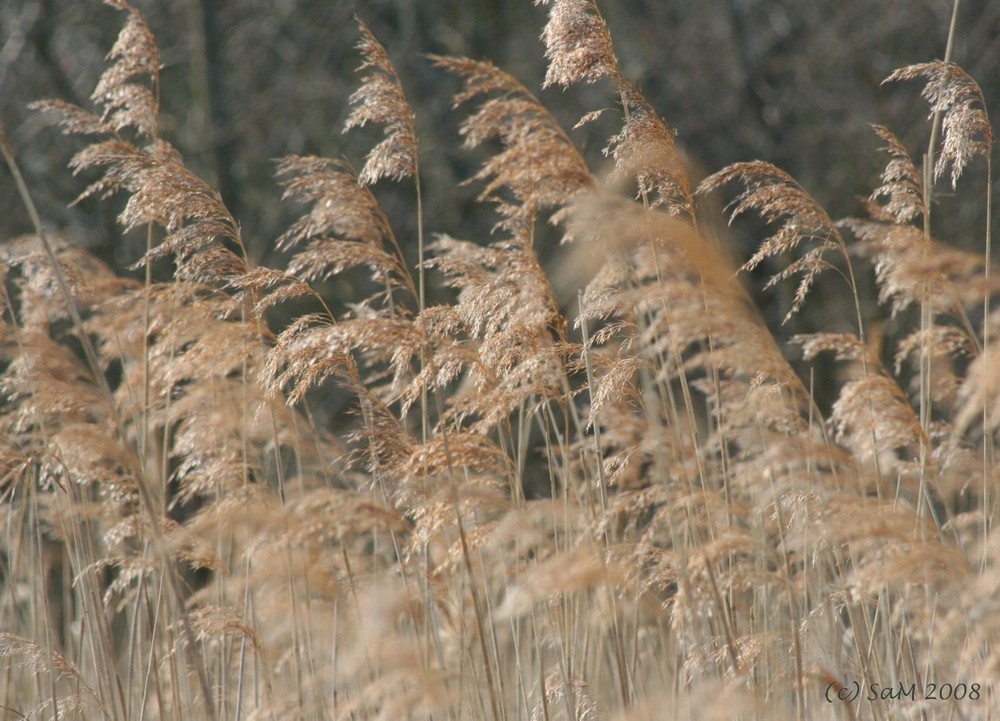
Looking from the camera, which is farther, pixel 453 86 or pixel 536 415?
pixel 453 86

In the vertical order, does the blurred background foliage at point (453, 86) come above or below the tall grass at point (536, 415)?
above

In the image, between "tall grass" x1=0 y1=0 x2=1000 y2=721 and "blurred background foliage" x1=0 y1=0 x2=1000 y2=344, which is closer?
"tall grass" x1=0 y1=0 x2=1000 y2=721

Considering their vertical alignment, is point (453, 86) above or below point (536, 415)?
above

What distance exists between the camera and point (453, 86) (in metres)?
7.20

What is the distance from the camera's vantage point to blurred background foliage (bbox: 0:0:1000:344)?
6953mm

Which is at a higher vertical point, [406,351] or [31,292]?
[31,292]

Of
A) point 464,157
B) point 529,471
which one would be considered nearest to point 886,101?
point 464,157

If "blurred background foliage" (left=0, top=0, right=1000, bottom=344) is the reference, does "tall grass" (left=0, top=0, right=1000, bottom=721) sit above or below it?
below

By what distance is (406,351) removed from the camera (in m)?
1.97

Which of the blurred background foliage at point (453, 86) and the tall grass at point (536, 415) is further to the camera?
the blurred background foliage at point (453, 86)

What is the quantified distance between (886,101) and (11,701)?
20.3ft

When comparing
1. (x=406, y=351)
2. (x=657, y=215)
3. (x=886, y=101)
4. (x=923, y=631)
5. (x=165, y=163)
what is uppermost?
(x=886, y=101)

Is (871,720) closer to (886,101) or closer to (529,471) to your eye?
(529,471)

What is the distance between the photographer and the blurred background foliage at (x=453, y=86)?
6.95m
